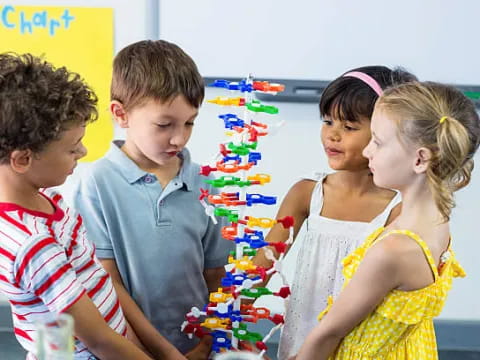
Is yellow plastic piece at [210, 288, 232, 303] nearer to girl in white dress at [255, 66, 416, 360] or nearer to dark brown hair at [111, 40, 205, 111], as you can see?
girl in white dress at [255, 66, 416, 360]

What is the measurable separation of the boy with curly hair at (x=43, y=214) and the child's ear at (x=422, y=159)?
50cm

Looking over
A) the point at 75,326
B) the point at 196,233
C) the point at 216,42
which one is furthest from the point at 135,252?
the point at 216,42

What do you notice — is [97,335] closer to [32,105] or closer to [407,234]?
Result: [32,105]

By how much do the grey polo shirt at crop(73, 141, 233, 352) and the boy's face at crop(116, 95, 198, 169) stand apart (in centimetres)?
5

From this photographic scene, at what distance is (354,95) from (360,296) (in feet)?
1.24

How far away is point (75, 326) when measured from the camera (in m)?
1.04

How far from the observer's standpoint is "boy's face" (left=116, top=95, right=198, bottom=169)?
1.25 metres

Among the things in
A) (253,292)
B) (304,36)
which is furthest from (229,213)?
(304,36)

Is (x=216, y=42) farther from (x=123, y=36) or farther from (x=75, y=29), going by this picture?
(x=75, y=29)

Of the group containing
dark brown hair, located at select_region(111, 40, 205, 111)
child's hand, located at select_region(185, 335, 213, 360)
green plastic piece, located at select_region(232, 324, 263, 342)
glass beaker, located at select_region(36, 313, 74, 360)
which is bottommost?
child's hand, located at select_region(185, 335, 213, 360)

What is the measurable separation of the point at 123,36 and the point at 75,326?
156cm

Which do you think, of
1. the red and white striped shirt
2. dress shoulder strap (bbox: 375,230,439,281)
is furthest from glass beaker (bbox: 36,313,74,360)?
dress shoulder strap (bbox: 375,230,439,281)

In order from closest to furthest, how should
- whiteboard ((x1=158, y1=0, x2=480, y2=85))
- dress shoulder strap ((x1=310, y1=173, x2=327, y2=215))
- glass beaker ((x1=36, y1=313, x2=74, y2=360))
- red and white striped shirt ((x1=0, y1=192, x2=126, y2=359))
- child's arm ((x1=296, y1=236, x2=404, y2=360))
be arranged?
glass beaker ((x1=36, y1=313, x2=74, y2=360))
red and white striped shirt ((x1=0, y1=192, x2=126, y2=359))
child's arm ((x1=296, y1=236, x2=404, y2=360))
dress shoulder strap ((x1=310, y1=173, x2=327, y2=215))
whiteboard ((x1=158, y1=0, x2=480, y2=85))

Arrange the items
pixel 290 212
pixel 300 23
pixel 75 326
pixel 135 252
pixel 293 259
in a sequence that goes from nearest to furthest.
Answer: pixel 75 326
pixel 135 252
pixel 290 212
pixel 300 23
pixel 293 259
